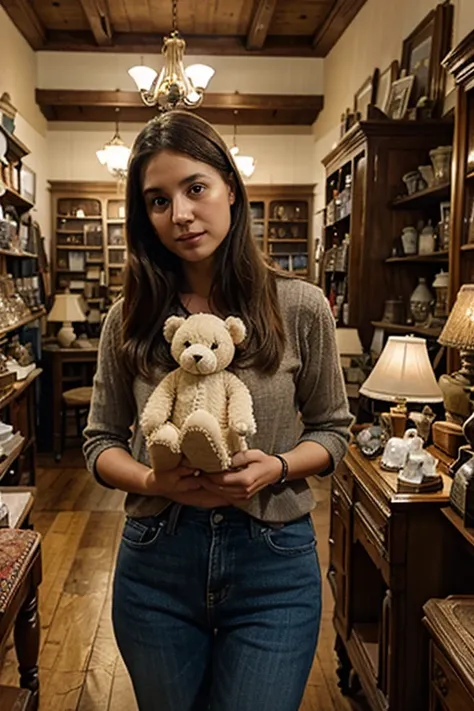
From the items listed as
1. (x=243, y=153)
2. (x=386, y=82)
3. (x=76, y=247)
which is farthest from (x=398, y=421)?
(x=76, y=247)

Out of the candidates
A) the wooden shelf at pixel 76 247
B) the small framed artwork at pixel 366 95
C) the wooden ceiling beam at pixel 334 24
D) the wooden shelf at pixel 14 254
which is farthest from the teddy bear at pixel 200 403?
the wooden shelf at pixel 76 247

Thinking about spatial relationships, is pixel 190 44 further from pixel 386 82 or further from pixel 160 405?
pixel 160 405

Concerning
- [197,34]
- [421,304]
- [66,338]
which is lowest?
[66,338]

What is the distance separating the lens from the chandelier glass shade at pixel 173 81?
367cm

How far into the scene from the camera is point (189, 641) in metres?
1.05

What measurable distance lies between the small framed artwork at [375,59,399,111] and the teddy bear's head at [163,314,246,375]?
134 inches

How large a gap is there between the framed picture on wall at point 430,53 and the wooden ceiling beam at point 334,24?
1.37m

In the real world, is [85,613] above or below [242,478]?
below

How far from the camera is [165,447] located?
938mm

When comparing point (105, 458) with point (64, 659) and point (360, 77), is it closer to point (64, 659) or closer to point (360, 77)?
point (64, 659)

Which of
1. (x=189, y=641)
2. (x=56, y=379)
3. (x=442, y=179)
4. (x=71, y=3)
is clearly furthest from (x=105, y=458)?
(x=71, y=3)

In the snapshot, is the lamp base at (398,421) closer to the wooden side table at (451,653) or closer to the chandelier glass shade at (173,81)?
the wooden side table at (451,653)

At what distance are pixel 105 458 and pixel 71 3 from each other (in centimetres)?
514

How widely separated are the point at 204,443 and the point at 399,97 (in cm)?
328
